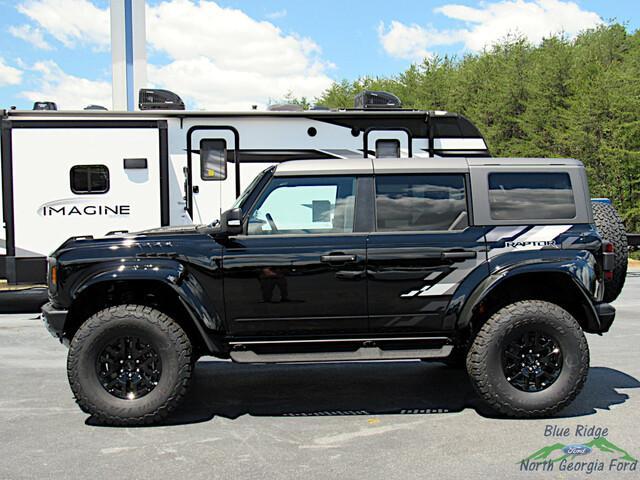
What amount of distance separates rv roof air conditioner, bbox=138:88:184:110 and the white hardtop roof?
17.1ft

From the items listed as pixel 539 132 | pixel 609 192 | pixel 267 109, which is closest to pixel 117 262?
pixel 267 109

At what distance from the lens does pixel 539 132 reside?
26.8 m

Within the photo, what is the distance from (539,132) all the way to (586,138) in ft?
9.83

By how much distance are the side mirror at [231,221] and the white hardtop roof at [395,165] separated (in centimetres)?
49

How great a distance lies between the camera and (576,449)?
451cm

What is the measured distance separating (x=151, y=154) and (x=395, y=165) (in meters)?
5.25

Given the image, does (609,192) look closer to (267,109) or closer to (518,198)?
(267,109)

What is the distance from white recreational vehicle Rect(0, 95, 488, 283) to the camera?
31.1 ft

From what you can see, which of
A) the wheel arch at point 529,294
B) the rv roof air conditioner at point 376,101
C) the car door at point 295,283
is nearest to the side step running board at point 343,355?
the car door at point 295,283

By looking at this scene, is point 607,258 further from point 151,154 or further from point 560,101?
point 560,101

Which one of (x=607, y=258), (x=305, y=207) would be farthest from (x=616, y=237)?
(x=305, y=207)

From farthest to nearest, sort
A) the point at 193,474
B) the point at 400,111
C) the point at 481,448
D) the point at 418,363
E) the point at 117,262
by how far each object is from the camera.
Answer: the point at 400,111 < the point at 418,363 < the point at 117,262 < the point at 481,448 < the point at 193,474

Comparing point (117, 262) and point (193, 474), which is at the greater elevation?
point (117, 262)

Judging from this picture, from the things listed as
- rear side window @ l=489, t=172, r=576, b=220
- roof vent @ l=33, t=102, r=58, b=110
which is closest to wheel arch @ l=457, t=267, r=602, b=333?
rear side window @ l=489, t=172, r=576, b=220
